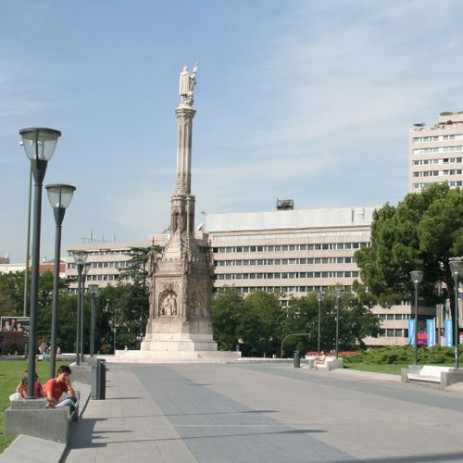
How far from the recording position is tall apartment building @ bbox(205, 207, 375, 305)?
119375mm

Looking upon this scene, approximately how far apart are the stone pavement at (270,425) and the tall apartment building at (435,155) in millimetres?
101106

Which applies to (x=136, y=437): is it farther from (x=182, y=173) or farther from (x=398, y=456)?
(x=182, y=173)

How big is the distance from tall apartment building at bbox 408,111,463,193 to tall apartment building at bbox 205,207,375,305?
1079 cm

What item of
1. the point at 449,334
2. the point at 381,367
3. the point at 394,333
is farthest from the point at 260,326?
the point at 381,367

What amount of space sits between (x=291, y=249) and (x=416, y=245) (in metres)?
69.9

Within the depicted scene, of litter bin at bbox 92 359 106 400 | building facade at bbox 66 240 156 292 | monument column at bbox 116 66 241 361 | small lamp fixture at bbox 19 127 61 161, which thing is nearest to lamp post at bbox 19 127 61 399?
small lamp fixture at bbox 19 127 61 161

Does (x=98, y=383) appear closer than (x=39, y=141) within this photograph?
No

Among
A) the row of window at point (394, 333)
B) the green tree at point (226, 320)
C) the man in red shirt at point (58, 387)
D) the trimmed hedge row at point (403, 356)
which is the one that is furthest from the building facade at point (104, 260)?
the man in red shirt at point (58, 387)

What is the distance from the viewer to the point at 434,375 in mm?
30734

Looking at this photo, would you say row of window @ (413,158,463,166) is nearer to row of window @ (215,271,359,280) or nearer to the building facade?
row of window @ (215,271,359,280)

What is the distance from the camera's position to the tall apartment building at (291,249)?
392ft

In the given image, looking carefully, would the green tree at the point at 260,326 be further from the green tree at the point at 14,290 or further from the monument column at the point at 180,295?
the monument column at the point at 180,295

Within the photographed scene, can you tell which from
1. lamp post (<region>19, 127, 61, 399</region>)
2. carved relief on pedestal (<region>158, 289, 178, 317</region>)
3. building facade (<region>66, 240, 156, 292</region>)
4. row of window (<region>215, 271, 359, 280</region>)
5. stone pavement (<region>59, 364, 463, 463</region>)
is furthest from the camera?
building facade (<region>66, 240, 156, 292</region>)

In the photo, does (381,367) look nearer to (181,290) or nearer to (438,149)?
(181,290)
